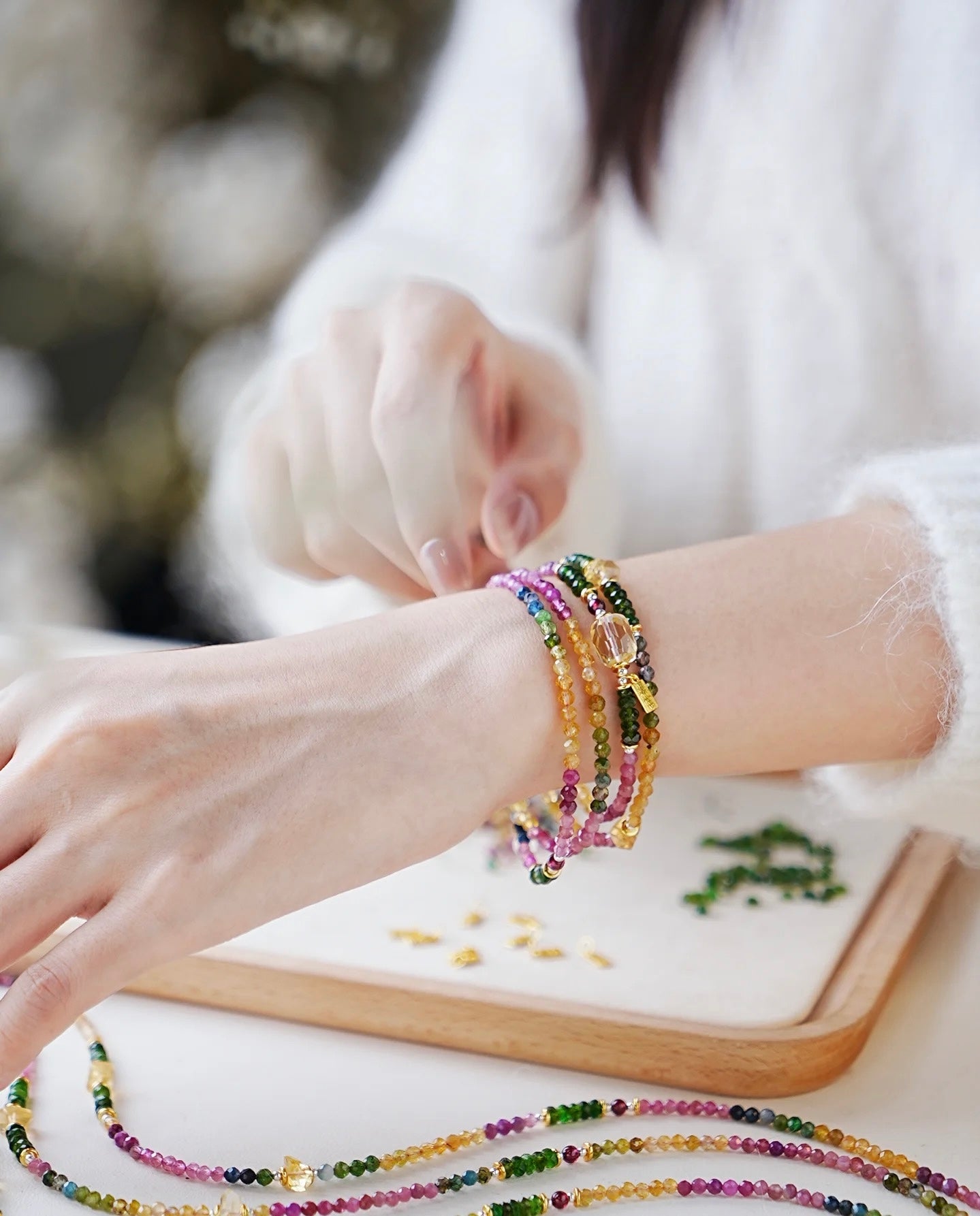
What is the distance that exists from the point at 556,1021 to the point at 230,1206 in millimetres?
125

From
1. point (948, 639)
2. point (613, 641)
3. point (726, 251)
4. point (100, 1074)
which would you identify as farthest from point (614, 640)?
point (726, 251)

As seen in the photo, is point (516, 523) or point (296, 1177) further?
point (516, 523)

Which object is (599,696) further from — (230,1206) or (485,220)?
(485,220)

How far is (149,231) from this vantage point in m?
0.77

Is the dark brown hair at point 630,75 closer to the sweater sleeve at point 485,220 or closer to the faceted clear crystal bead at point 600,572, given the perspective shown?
the sweater sleeve at point 485,220

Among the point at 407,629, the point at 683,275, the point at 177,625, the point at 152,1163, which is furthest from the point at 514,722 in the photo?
the point at 177,625

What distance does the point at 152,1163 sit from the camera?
1.20 feet

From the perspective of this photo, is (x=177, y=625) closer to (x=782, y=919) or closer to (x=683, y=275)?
(x=683, y=275)

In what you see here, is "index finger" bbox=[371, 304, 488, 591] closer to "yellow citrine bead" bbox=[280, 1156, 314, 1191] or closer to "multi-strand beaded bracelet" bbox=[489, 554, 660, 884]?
"multi-strand beaded bracelet" bbox=[489, 554, 660, 884]

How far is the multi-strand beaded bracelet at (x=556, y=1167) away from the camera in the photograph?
1.15 ft

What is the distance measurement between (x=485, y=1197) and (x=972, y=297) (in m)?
0.60

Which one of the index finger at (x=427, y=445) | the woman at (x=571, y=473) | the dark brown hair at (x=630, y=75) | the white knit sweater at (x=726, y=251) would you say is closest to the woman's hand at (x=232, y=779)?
the woman at (x=571, y=473)

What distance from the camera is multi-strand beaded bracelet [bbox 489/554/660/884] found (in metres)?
0.40

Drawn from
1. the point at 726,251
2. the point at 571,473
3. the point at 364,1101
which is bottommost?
the point at 364,1101
